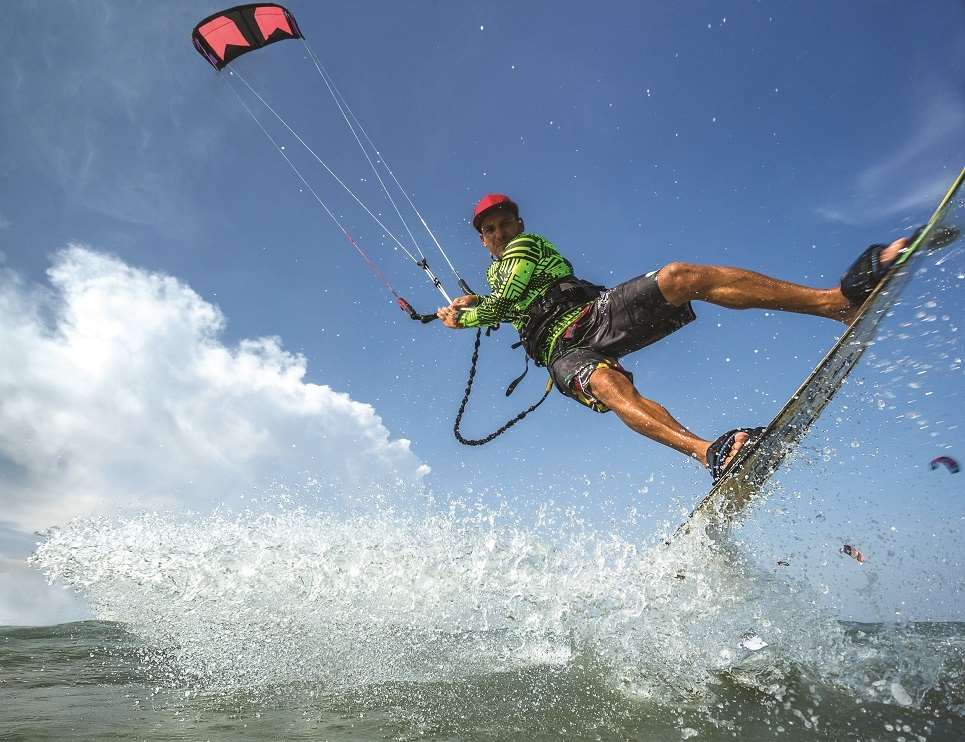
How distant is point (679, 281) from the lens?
4.75m

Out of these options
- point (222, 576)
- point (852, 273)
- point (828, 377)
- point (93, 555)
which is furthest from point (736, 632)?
point (93, 555)

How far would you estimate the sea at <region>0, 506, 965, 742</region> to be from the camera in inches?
127

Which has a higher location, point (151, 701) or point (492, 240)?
point (492, 240)

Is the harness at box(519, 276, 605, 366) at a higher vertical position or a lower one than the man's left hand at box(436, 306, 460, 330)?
lower

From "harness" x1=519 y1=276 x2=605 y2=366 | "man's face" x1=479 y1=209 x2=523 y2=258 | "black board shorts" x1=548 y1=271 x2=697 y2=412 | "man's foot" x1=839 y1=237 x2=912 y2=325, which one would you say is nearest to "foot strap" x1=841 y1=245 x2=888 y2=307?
"man's foot" x1=839 y1=237 x2=912 y2=325

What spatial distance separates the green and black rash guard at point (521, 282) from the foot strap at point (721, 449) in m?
1.83

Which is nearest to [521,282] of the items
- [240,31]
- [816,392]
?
[816,392]

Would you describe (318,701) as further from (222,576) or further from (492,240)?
(492,240)

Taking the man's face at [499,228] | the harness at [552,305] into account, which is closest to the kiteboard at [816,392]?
the harness at [552,305]

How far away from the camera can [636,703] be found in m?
3.44

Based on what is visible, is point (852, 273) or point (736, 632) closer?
point (852, 273)

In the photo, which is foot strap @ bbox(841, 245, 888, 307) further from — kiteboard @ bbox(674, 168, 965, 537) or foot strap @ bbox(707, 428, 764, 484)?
foot strap @ bbox(707, 428, 764, 484)

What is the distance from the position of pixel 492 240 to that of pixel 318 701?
14.3 ft

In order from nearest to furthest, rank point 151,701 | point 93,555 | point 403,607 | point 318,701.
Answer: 1. point 318,701
2. point 151,701
3. point 403,607
4. point 93,555
